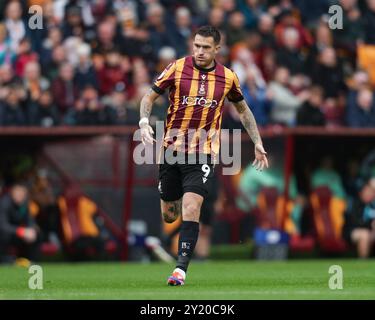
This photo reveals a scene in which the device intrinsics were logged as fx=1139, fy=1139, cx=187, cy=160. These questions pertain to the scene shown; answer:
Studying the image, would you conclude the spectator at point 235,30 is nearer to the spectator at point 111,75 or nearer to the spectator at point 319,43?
the spectator at point 319,43

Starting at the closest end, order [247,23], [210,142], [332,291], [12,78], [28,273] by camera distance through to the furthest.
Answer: [332,291] → [210,142] → [28,273] → [12,78] → [247,23]

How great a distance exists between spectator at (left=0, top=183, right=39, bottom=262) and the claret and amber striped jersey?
18.8ft

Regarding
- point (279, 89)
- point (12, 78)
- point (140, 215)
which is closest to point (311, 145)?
point (279, 89)

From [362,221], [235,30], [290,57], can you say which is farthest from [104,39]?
[362,221]

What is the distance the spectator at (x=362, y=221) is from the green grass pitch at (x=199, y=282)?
7.59 feet

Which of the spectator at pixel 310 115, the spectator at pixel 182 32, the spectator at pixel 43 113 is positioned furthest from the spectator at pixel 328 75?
the spectator at pixel 43 113

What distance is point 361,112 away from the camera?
1789 centimetres

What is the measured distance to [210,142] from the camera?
11.0m

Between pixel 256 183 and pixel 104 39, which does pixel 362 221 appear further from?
pixel 104 39

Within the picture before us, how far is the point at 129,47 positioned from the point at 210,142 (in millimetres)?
7892

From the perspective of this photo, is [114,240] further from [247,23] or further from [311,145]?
[247,23]

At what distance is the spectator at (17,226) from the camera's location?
16.2m

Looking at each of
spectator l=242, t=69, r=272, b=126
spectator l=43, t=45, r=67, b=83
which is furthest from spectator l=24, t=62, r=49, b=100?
spectator l=242, t=69, r=272, b=126

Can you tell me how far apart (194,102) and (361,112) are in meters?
7.43
